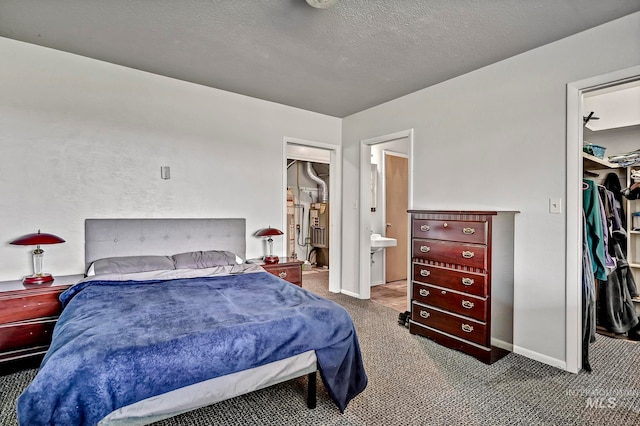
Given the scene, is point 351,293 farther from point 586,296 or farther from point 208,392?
point 208,392

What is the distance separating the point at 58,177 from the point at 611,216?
5.52m

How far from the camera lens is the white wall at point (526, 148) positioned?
259 cm

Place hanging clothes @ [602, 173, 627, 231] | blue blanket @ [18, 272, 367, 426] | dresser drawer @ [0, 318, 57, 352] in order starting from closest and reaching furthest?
blue blanket @ [18, 272, 367, 426] → dresser drawer @ [0, 318, 57, 352] → hanging clothes @ [602, 173, 627, 231]

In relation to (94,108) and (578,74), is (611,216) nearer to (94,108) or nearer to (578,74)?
(578,74)

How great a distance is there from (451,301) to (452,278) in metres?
0.21

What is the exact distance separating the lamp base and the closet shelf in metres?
4.90

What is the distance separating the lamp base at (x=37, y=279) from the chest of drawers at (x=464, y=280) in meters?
3.34

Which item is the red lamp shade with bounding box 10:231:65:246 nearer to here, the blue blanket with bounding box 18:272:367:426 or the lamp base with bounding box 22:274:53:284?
the lamp base with bounding box 22:274:53:284

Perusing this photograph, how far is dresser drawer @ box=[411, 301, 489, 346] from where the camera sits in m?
2.77

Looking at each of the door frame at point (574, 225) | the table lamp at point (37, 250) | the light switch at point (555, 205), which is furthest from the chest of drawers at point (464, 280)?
the table lamp at point (37, 250)

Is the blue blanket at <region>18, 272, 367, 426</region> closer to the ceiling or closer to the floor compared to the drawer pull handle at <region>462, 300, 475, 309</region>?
closer to the ceiling

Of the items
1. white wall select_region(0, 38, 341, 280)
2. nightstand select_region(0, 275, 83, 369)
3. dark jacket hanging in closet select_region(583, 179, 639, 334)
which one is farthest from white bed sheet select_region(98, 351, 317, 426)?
dark jacket hanging in closet select_region(583, 179, 639, 334)

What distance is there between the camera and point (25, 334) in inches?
99.5

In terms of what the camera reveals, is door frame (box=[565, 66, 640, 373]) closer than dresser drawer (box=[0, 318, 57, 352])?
No
